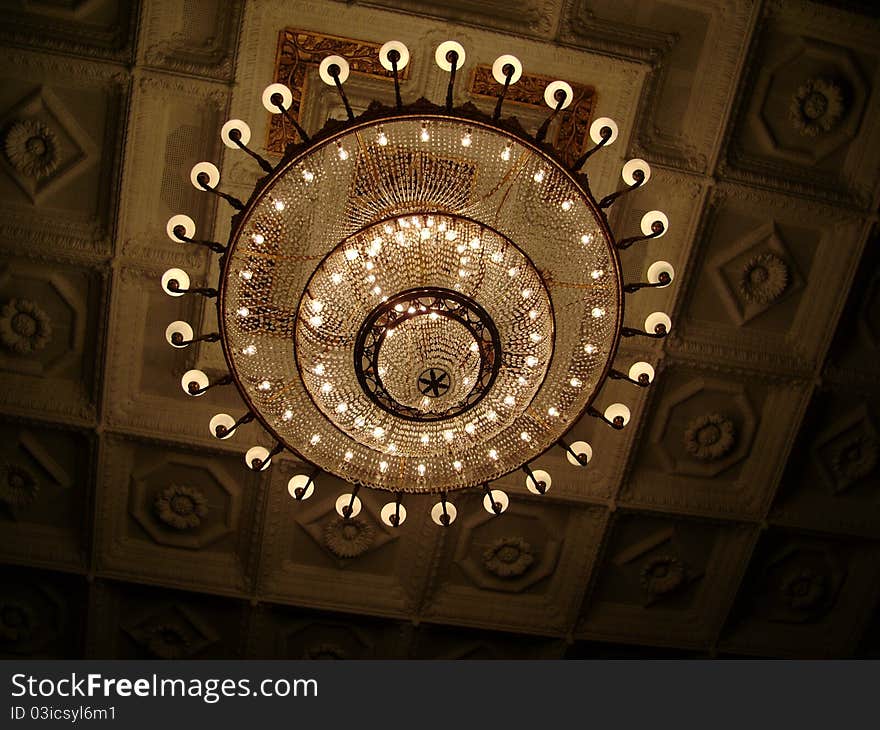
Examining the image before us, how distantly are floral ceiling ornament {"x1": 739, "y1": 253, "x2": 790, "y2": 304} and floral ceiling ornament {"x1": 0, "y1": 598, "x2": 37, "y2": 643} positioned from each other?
6870 millimetres

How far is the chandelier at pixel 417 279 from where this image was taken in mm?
4082

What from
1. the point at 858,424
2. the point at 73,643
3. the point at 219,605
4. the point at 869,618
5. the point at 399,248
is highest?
the point at 399,248

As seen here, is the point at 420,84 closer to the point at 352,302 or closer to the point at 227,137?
the point at 227,137

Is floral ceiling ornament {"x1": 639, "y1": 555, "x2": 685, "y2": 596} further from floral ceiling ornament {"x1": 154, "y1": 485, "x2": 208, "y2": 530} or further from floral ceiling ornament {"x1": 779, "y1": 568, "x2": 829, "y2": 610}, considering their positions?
floral ceiling ornament {"x1": 154, "y1": 485, "x2": 208, "y2": 530}

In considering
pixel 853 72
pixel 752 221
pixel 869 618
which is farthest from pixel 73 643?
pixel 853 72

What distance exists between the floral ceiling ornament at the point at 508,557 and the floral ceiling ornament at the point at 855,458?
2.83 metres

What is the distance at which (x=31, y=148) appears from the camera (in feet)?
19.3

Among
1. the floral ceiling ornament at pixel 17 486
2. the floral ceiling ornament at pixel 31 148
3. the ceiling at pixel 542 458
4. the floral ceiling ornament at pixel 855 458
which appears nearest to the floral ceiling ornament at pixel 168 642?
the ceiling at pixel 542 458

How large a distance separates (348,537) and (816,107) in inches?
204

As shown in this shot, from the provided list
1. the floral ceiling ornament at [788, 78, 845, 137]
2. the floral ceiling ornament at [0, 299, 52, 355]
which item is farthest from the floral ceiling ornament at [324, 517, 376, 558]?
the floral ceiling ornament at [788, 78, 845, 137]

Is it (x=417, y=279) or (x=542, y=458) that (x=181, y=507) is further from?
(x=417, y=279)

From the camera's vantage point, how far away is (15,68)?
5645 mm

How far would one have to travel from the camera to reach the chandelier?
4.08m

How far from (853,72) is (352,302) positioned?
427 centimetres
